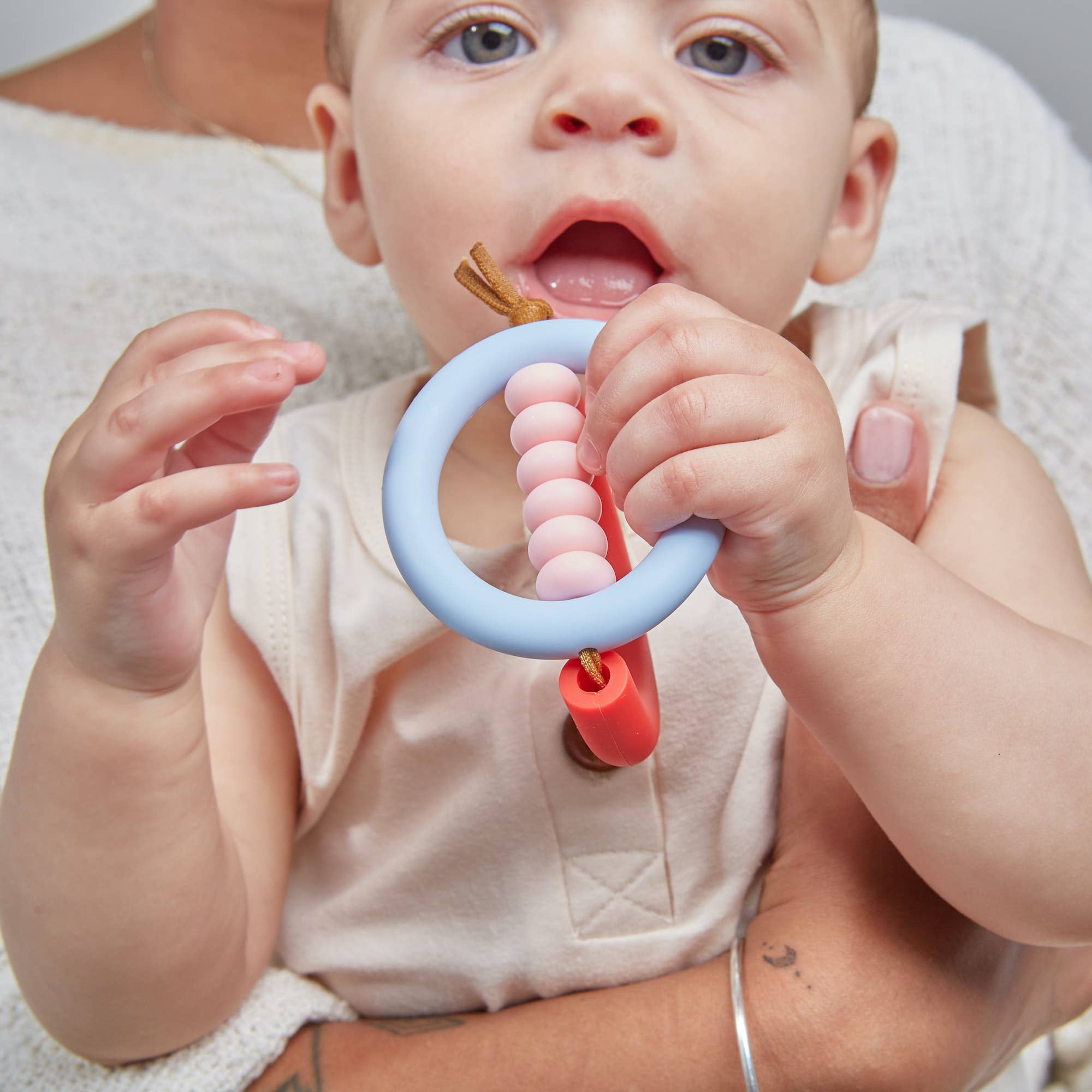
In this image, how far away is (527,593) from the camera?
0.91 meters

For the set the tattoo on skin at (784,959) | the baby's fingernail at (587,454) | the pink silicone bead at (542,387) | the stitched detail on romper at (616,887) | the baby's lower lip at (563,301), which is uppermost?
the pink silicone bead at (542,387)

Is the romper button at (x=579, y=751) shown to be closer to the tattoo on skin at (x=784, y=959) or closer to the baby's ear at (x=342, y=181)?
the tattoo on skin at (x=784, y=959)

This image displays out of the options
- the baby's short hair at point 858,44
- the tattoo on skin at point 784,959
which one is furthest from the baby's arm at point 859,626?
the baby's short hair at point 858,44

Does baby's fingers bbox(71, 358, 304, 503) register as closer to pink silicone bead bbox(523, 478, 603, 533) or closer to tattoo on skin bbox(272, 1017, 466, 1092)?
pink silicone bead bbox(523, 478, 603, 533)

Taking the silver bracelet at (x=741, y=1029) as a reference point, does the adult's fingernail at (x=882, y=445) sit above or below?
above

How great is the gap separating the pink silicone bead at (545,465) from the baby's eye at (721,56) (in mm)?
416

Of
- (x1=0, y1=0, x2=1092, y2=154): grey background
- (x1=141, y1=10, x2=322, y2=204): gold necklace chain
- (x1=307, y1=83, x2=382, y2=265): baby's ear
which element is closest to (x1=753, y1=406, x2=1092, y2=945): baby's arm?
(x1=307, y1=83, x2=382, y2=265): baby's ear

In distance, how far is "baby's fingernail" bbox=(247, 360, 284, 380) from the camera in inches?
25.0

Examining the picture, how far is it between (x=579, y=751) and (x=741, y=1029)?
231 millimetres

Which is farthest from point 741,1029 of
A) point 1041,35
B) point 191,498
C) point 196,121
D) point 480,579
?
point 1041,35

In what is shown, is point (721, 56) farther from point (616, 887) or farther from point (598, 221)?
point (616, 887)

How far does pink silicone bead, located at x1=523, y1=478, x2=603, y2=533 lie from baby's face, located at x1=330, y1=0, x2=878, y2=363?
238mm

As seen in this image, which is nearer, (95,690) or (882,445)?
(95,690)

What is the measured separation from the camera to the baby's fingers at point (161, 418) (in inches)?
24.9
